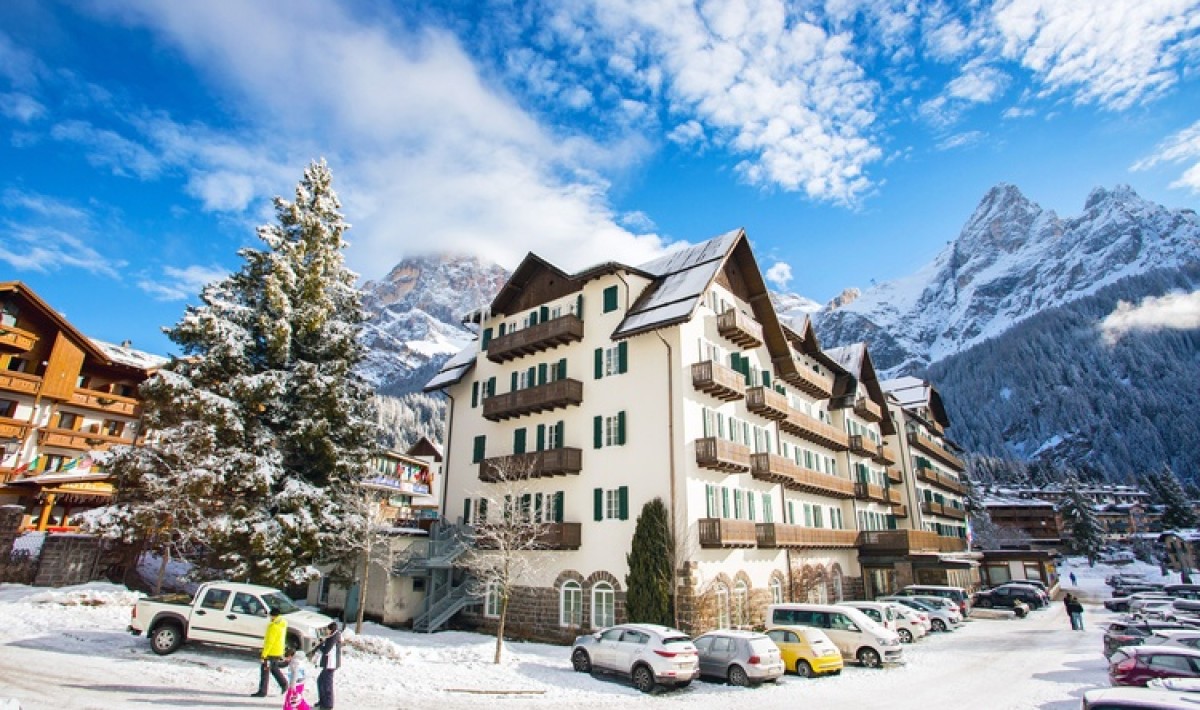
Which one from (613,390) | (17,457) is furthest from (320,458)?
(17,457)

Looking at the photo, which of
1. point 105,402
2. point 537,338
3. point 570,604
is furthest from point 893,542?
point 105,402

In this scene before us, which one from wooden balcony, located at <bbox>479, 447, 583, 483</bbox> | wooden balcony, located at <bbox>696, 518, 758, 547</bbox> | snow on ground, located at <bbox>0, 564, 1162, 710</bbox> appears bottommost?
snow on ground, located at <bbox>0, 564, 1162, 710</bbox>

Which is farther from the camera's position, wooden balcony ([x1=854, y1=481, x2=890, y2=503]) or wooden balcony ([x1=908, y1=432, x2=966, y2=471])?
wooden balcony ([x1=908, y1=432, x2=966, y2=471])

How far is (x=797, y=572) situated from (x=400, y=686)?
26643mm

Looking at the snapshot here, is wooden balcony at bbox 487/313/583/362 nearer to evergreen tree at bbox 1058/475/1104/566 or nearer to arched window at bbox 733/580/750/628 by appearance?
arched window at bbox 733/580/750/628

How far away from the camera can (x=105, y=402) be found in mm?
43750

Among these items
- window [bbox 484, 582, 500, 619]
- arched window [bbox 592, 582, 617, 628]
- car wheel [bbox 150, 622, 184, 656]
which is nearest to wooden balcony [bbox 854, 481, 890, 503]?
arched window [bbox 592, 582, 617, 628]

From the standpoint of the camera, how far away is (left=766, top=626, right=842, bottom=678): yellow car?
22.2 meters

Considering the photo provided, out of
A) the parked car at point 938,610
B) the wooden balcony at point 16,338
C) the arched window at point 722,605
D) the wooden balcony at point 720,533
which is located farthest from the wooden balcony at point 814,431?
the wooden balcony at point 16,338

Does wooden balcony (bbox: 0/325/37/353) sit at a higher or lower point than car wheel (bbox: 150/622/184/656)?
higher

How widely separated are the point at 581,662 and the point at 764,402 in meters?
18.4

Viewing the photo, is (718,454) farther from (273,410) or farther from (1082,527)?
(1082,527)

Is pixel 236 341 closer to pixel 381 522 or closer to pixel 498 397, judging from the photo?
pixel 381 522

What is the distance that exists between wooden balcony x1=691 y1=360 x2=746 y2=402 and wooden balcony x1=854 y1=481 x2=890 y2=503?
19.9 metres
